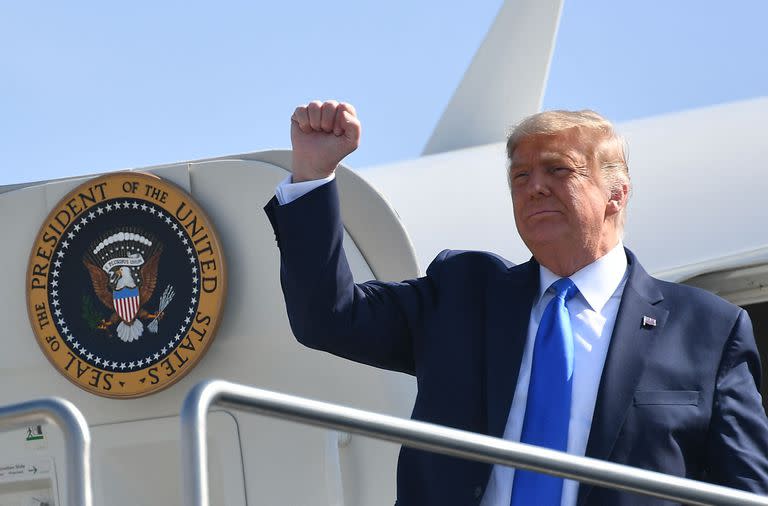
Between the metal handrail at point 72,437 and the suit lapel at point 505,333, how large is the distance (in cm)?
107

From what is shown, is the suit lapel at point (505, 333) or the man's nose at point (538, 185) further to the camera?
the man's nose at point (538, 185)

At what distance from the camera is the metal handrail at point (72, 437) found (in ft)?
5.42

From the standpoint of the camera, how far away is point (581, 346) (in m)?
2.61

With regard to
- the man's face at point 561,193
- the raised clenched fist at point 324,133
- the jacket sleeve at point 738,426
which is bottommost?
the jacket sleeve at point 738,426

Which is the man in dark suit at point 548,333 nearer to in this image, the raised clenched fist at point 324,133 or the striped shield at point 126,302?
the raised clenched fist at point 324,133

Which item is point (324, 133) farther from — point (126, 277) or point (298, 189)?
point (126, 277)

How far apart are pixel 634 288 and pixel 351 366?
4.06 ft

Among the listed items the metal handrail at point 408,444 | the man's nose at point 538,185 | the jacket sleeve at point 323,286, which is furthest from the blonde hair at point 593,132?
the metal handrail at point 408,444

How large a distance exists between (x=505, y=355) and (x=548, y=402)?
15 centimetres

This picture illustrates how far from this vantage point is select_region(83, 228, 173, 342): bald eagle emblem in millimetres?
3814

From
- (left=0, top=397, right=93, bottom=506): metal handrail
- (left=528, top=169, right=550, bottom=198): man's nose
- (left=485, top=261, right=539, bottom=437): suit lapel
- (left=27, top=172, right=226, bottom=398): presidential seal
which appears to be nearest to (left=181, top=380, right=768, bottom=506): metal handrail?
(left=0, top=397, right=93, bottom=506): metal handrail

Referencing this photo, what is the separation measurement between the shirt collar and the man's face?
0.03m

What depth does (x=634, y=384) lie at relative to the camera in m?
2.53

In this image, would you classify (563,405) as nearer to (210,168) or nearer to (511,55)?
(210,168)
